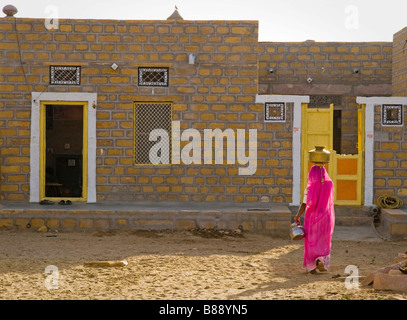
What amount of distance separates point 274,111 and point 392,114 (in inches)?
90.8

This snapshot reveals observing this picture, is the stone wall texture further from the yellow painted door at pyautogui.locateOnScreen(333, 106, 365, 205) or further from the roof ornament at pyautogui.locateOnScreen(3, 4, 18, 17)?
the roof ornament at pyautogui.locateOnScreen(3, 4, 18, 17)

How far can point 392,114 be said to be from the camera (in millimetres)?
12492

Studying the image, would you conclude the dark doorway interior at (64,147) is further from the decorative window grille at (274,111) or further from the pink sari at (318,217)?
the pink sari at (318,217)

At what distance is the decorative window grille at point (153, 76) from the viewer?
12.6 metres

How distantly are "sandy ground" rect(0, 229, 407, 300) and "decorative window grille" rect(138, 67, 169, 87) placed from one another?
3059mm

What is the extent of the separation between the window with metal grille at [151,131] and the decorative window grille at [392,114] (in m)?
4.21

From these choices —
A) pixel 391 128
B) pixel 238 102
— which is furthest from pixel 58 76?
pixel 391 128

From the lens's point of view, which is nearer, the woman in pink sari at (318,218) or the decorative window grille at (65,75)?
the woman in pink sari at (318,218)

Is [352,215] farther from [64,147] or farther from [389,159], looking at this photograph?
[64,147]

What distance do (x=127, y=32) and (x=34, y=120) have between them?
2.51m

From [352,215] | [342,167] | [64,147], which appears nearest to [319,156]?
[352,215]

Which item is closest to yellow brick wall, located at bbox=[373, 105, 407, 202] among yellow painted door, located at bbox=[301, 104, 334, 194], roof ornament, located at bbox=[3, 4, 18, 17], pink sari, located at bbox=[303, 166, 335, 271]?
yellow painted door, located at bbox=[301, 104, 334, 194]

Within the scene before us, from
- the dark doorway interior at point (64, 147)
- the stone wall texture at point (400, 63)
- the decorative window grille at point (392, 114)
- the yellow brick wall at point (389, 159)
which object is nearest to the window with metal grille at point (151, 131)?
the dark doorway interior at point (64, 147)
